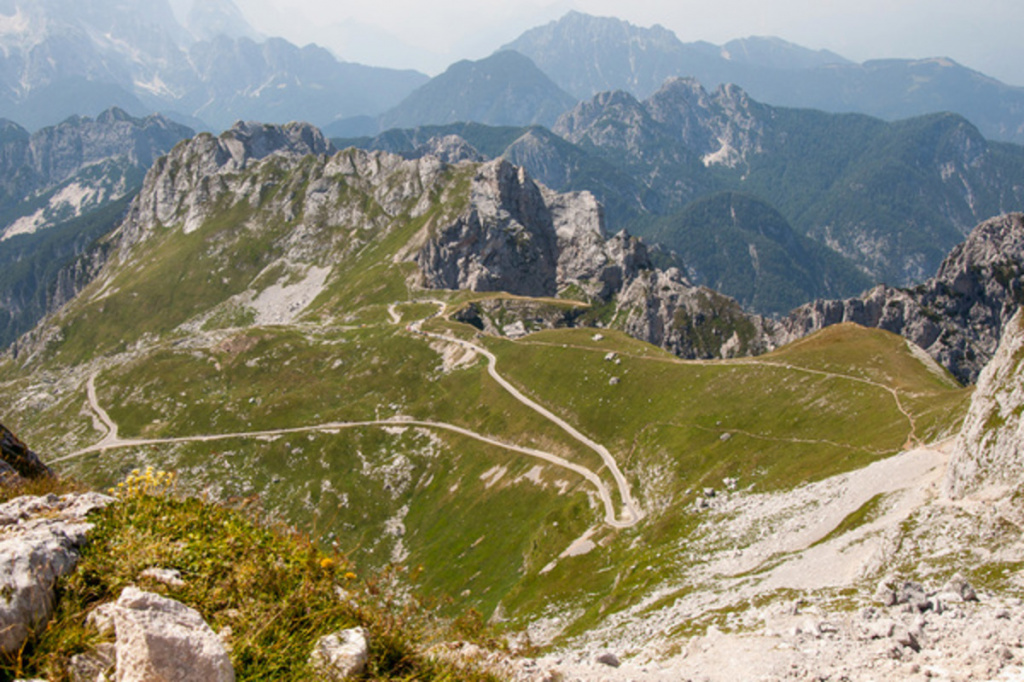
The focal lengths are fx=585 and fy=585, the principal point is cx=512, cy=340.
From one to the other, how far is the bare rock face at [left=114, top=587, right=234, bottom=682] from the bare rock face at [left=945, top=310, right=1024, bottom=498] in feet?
151

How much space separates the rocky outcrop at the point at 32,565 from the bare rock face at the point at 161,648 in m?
1.48

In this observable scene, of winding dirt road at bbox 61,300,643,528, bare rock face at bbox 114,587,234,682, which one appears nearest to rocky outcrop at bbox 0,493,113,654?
bare rock face at bbox 114,587,234,682

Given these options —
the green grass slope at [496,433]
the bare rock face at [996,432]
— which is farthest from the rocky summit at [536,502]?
the green grass slope at [496,433]

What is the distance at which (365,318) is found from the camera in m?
197

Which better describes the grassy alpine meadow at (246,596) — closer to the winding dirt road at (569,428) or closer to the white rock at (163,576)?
the white rock at (163,576)

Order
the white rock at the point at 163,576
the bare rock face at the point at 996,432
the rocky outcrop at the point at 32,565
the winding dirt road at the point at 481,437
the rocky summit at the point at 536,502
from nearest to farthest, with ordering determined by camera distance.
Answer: the rocky outcrop at the point at 32,565, the white rock at the point at 163,576, the rocky summit at the point at 536,502, the bare rock face at the point at 996,432, the winding dirt road at the point at 481,437

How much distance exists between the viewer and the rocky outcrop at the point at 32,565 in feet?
25.0

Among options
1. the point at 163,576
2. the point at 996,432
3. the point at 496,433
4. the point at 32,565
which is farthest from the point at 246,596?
the point at 496,433

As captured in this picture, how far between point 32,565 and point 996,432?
50.6 meters

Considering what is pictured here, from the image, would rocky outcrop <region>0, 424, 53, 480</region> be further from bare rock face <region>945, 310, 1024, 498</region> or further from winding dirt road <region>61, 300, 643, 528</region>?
winding dirt road <region>61, 300, 643, 528</region>

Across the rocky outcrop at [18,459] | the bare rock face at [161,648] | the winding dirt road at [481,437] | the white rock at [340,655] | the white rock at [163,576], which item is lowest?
the winding dirt road at [481,437]

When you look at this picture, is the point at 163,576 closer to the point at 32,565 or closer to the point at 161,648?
the point at 32,565

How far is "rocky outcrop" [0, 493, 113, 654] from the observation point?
7.61m

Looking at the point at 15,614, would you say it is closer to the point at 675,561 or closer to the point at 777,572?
the point at 777,572
